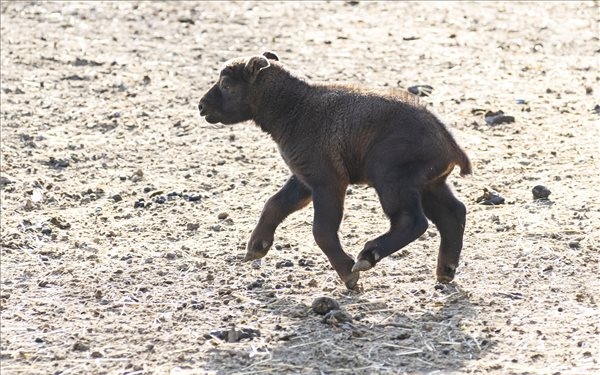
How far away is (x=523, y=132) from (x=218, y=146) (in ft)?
10.7

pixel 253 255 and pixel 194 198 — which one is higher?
pixel 253 255

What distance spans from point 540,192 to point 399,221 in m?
2.64

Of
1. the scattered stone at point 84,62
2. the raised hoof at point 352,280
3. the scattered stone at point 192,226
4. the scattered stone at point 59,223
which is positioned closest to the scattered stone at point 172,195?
the scattered stone at point 192,226

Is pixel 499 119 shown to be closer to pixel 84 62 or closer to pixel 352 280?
pixel 352 280

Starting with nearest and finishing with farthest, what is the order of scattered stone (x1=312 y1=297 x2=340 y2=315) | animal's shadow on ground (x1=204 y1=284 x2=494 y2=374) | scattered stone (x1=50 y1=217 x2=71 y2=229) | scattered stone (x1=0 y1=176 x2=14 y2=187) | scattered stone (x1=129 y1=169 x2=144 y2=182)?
animal's shadow on ground (x1=204 y1=284 x2=494 y2=374) < scattered stone (x1=312 y1=297 x2=340 y2=315) < scattered stone (x1=50 y1=217 x2=71 y2=229) < scattered stone (x1=0 y1=176 x2=14 y2=187) < scattered stone (x1=129 y1=169 x2=144 y2=182)

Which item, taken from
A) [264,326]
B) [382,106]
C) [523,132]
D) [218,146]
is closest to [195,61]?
[218,146]

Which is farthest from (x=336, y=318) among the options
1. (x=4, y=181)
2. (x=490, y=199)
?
(x=4, y=181)

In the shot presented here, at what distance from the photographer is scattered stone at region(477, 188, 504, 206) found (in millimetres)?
11461

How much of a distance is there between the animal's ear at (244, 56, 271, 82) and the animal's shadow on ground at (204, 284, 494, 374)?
214cm

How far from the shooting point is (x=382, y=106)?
9.69 m

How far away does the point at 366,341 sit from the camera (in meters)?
8.52

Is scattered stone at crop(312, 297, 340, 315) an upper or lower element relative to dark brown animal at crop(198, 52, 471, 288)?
lower

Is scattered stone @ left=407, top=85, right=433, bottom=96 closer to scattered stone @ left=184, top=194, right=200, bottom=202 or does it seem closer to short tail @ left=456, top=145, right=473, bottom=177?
scattered stone @ left=184, top=194, right=200, bottom=202

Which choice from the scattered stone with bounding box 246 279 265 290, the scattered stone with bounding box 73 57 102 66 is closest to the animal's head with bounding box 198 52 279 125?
the scattered stone with bounding box 246 279 265 290
